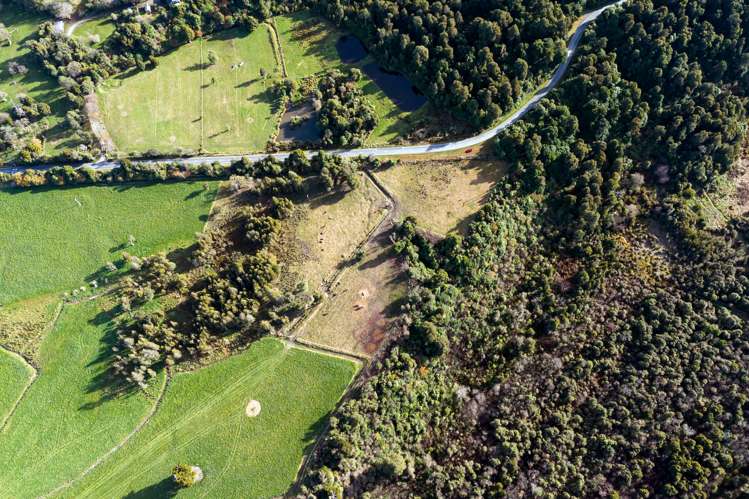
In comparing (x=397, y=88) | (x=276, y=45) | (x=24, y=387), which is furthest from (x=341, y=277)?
(x=276, y=45)

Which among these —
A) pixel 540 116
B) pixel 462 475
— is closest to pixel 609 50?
pixel 540 116

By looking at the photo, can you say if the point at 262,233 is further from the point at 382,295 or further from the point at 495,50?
the point at 495,50

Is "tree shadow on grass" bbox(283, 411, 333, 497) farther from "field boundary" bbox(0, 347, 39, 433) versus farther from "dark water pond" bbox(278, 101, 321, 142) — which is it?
"dark water pond" bbox(278, 101, 321, 142)

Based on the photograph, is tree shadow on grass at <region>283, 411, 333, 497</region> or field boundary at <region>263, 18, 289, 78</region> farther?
field boundary at <region>263, 18, 289, 78</region>

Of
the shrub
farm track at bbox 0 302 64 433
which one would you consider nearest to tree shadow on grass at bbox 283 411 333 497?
the shrub

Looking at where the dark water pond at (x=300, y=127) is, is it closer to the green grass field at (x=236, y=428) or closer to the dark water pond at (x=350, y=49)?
the dark water pond at (x=350, y=49)

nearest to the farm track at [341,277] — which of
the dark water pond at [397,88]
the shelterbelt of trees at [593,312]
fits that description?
the shelterbelt of trees at [593,312]
